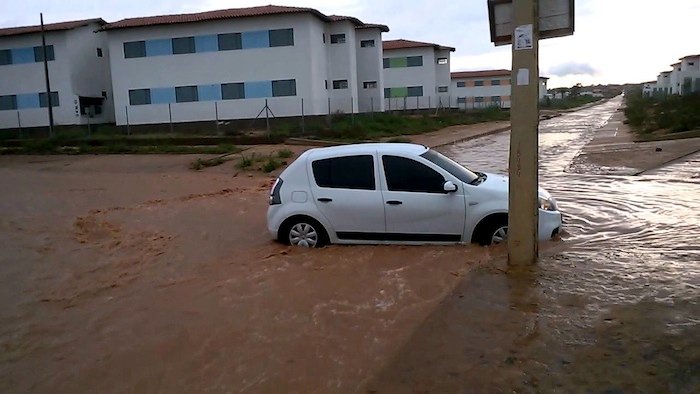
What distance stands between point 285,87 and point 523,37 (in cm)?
3060

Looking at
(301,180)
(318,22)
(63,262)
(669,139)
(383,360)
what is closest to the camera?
(383,360)

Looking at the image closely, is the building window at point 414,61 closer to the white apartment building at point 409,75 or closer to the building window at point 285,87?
the white apartment building at point 409,75

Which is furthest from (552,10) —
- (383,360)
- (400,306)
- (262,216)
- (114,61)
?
(114,61)

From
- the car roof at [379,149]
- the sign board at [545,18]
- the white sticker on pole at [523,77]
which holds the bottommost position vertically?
the car roof at [379,149]

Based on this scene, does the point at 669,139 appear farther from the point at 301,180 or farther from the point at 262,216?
the point at 301,180

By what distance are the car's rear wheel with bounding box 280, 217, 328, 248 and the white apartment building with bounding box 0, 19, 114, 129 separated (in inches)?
1346

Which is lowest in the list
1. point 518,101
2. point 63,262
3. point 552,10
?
point 63,262

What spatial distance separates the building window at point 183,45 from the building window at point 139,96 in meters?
2.92

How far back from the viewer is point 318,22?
37.4m

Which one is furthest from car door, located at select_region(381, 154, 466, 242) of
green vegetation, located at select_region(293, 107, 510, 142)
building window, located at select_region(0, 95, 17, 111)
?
building window, located at select_region(0, 95, 17, 111)

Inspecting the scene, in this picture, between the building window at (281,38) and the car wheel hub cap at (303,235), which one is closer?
the car wheel hub cap at (303,235)

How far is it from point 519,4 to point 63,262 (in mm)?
7236

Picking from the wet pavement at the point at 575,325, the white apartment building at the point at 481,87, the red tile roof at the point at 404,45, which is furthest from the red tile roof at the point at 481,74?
the wet pavement at the point at 575,325

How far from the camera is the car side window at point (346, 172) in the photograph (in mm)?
8406
